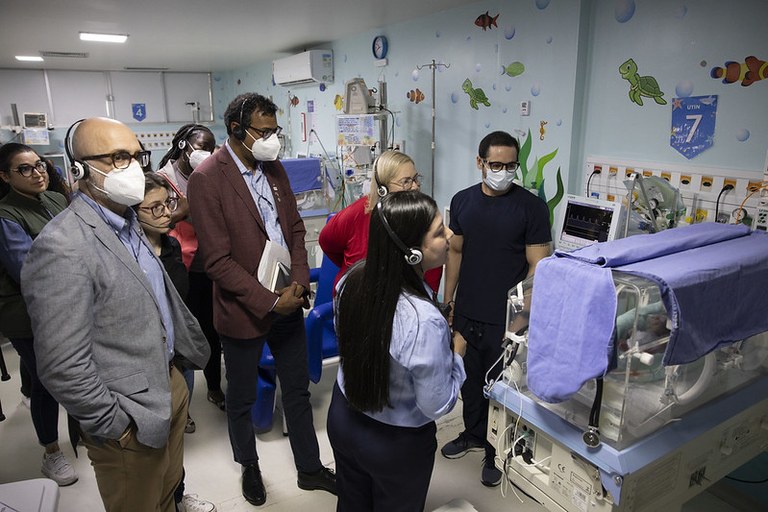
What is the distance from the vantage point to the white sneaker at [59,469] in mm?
2229

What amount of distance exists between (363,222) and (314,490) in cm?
123

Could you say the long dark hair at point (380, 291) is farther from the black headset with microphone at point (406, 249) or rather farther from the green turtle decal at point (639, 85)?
the green turtle decal at point (639, 85)

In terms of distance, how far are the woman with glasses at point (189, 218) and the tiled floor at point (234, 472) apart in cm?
39

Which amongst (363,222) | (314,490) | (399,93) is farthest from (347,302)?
(399,93)

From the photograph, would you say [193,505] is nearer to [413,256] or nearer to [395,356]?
[395,356]

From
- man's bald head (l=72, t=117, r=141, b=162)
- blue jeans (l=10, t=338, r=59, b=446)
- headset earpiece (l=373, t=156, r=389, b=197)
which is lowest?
blue jeans (l=10, t=338, r=59, b=446)

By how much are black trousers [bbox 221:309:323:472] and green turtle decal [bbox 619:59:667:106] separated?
1977 millimetres

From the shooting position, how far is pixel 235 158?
1.85 metres

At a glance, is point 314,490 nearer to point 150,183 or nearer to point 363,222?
point 363,222

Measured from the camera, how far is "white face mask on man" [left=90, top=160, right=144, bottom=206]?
129 centimetres

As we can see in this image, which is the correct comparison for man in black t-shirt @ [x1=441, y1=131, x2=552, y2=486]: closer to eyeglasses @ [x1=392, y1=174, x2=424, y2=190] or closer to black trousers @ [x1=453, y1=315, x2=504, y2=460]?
black trousers @ [x1=453, y1=315, x2=504, y2=460]

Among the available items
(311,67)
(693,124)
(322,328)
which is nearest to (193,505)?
(322,328)

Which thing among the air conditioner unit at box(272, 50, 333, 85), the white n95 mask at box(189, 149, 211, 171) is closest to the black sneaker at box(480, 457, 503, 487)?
the white n95 mask at box(189, 149, 211, 171)

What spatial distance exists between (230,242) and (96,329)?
2.16 ft
